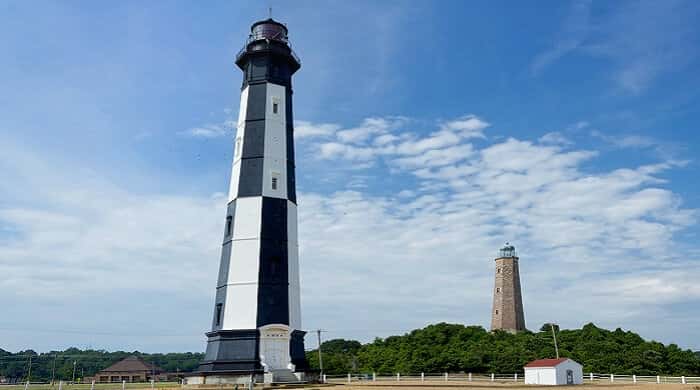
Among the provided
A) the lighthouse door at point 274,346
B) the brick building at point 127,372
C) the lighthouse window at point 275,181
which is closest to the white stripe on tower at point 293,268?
the lighthouse door at point 274,346

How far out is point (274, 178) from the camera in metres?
31.3

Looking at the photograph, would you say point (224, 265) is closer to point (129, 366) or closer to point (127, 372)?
point (127, 372)

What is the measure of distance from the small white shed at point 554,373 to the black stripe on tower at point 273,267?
14.0 metres

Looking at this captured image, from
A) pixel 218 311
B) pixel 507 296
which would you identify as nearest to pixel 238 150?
pixel 218 311

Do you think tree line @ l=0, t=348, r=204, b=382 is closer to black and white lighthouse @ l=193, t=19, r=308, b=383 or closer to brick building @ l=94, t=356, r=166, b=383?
brick building @ l=94, t=356, r=166, b=383

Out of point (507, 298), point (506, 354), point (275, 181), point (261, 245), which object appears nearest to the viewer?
point (261, 245)

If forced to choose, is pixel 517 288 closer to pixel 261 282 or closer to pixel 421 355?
pixel 421 355

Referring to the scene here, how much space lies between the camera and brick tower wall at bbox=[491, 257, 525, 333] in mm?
68500

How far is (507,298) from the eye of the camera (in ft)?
228

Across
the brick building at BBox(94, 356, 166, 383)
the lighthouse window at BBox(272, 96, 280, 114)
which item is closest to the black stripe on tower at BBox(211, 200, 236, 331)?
the lighthouse window at BBox(272, 96, 280, 114)

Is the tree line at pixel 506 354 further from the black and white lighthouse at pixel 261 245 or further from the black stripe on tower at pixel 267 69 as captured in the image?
the black stripe on tower at pixel 267 69

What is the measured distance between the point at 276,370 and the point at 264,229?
6.51 metres

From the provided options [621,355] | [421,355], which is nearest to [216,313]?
[421,355]

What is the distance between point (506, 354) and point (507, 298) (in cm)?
2676
